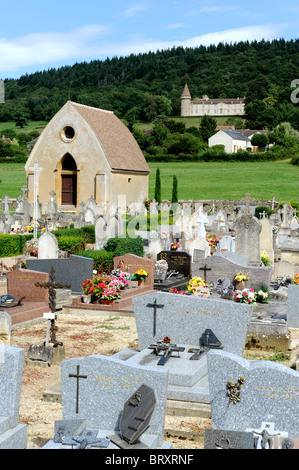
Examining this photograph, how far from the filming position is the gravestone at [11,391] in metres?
6.66

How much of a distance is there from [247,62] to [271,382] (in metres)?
193

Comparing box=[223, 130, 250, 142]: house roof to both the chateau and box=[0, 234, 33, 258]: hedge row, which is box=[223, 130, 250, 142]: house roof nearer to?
the chateau

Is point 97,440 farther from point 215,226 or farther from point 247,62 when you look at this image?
point 247,62

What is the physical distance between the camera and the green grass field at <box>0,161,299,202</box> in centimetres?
5866

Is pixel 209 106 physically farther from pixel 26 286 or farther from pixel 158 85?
pixel 26 286

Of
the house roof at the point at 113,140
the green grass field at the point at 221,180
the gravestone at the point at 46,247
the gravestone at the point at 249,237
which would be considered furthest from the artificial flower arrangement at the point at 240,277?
the green grass field at the point at 221,180

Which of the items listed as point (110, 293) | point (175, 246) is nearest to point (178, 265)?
point (175, 246)

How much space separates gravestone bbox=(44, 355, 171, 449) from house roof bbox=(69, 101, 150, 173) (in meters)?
32.8

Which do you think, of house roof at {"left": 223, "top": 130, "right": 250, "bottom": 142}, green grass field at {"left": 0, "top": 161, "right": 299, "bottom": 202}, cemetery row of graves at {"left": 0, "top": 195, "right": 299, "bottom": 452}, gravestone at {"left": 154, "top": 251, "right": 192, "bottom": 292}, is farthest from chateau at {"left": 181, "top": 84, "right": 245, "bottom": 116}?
cemetery row of graves at {"left": 0, "top": 195, "right": 299, "bottom": 452}

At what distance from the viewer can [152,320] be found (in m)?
10.5

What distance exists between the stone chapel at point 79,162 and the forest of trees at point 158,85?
232ft

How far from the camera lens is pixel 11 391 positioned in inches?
266

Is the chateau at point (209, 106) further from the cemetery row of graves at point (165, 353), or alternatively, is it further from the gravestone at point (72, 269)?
the gravestone at point (72, 269)

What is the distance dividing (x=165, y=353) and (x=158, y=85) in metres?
171
